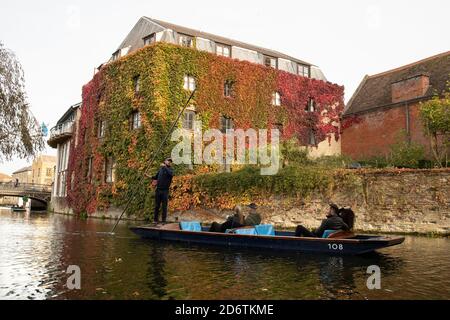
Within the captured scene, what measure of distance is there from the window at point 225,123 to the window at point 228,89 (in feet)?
6.02

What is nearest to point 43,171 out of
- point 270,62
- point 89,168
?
point 89,168

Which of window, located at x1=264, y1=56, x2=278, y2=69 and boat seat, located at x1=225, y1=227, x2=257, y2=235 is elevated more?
window, located at x1=264, y1=56, x2=278, y2=69

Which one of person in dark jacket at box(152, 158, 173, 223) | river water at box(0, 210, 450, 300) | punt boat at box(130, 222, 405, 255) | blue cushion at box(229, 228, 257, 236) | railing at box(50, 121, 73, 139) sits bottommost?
river water at box(0, 210, 450, 300)

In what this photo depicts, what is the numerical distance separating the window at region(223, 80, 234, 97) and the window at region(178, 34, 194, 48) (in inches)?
149

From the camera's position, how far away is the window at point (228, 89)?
29486mm

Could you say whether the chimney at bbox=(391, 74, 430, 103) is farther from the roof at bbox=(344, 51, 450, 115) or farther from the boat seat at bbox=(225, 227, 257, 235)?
the boat seat at bbox=(225, 227, 257, 235)

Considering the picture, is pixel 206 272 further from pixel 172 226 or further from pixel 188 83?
pixel 188 83

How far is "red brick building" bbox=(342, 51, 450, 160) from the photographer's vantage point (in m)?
26.7

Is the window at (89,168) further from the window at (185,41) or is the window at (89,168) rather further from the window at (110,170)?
the window at (185,41)

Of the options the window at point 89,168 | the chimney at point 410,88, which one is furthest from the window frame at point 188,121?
the chimney at point 410,88

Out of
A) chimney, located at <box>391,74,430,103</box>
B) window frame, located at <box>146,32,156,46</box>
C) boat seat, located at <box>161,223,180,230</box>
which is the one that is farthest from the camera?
window frame, located at <box>146,32,156,46</box>

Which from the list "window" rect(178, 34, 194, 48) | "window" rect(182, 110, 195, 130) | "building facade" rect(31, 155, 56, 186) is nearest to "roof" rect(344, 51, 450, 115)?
"window" rect(182, 110, 195, 130)

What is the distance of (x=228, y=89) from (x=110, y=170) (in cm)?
1073
